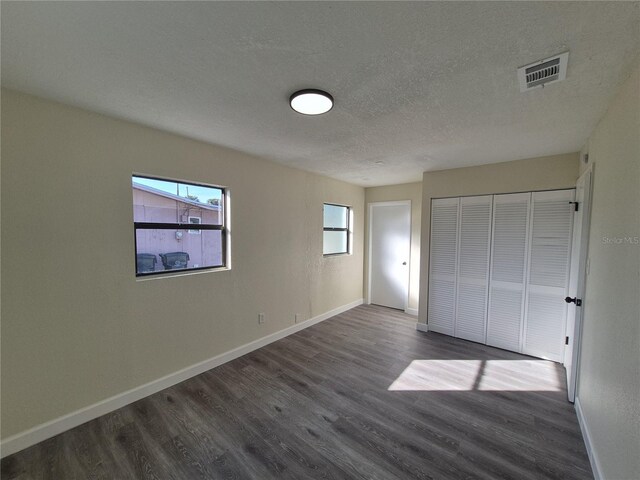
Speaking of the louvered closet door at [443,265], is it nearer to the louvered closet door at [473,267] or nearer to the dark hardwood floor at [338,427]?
the louvered closet door at [473,267]

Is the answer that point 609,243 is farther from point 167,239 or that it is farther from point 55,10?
point 167,239

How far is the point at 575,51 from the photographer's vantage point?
127cm

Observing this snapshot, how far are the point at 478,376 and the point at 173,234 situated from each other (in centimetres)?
345

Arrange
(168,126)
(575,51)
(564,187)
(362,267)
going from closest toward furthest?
1. (575,51)
2. (168,126)
3. (564,187)
4. (362,267)

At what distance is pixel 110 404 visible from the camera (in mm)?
2143

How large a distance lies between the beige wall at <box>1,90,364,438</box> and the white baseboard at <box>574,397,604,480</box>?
306cm

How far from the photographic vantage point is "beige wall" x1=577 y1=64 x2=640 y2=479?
1.23 meters

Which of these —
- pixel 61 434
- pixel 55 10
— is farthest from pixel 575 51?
pixel 61 434

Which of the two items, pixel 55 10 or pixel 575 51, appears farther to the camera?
pixel 575 51

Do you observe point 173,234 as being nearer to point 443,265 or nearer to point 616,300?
point 616,300

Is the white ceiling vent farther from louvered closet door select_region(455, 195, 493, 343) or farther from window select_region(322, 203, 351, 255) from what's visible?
window select_region(322, 203, 351, 255)

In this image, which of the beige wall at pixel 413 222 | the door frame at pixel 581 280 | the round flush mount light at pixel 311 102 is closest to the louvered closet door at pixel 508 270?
the door frame at pixel 581 280

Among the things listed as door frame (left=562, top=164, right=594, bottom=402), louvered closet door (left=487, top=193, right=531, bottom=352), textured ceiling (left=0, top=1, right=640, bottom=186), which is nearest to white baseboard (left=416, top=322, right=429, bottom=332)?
louvered closet door (left=487, top=193, right=531, bottom=352)

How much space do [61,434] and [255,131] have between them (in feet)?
9.16
